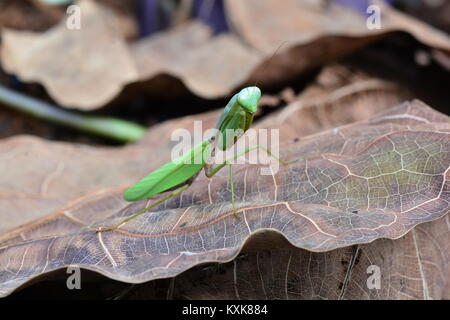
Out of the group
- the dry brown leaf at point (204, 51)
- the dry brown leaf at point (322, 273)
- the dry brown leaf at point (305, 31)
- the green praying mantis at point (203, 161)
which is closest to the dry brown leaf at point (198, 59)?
the dry brown leaf at point (204, 51)

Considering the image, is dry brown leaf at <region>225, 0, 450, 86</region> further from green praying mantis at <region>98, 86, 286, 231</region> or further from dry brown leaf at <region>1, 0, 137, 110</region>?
→ green praying mantis at <region>98, 86, 286, 231</region>

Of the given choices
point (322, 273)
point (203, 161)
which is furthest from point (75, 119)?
point (322, 273)

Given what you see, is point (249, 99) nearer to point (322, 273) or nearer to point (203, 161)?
point (203, 161)

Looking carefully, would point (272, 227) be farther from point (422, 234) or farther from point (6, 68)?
point (6, 68)

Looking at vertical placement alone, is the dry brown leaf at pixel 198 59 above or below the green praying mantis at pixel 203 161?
above

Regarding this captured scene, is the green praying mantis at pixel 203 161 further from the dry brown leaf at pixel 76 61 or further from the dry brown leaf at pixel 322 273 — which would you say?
the dry brown leaf at pixel 76 61
